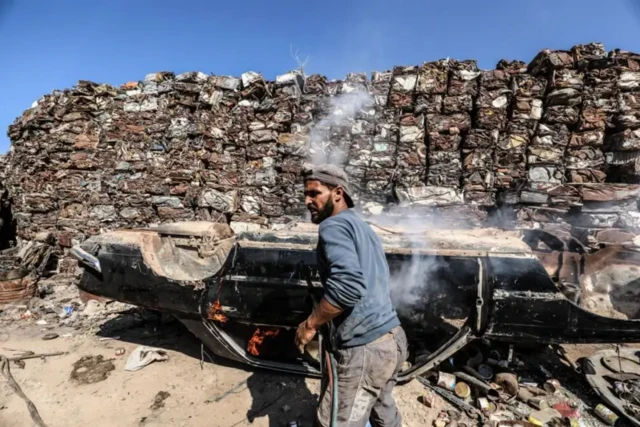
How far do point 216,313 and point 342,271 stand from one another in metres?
1.75

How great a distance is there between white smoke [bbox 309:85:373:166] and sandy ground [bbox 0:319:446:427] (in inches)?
Result: 147

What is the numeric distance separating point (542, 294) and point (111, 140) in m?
7.49

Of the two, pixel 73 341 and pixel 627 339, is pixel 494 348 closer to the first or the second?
pixel 627 339

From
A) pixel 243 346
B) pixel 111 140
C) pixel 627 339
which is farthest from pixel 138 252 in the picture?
pixel 111 140

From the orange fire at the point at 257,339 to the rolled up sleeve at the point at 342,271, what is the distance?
1645 millimetres

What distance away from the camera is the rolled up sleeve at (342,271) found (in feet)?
4.94

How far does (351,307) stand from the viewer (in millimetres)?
1667

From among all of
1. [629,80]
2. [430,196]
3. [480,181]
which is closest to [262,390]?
[430,196]

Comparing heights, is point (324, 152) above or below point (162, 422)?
above

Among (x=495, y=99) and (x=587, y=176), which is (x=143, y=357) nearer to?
(x=495, y=99)

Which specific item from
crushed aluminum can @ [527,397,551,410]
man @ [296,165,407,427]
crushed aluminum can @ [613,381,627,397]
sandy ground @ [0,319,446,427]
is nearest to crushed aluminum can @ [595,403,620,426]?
crushed aluminum can @ [613,381,627,397]

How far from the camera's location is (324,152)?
19.3 ft

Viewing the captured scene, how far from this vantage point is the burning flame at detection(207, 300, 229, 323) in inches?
110

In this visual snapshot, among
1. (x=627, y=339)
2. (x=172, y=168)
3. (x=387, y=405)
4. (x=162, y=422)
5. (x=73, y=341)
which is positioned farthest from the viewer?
(x=172, y=168)
